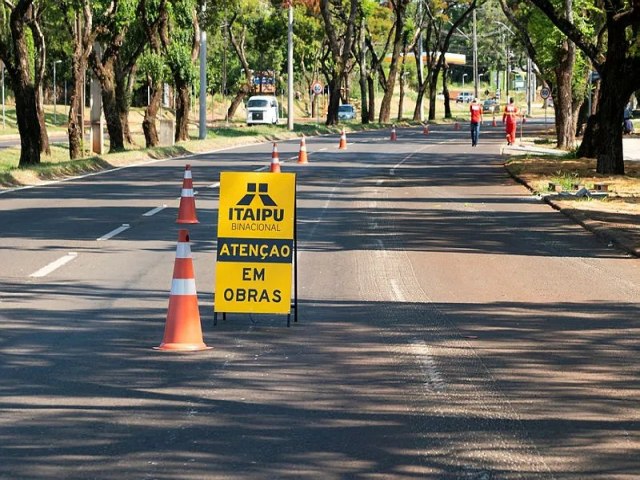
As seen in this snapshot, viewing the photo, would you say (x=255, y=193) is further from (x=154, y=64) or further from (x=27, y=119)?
(x=154, y=64)

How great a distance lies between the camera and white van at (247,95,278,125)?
86.5 meters

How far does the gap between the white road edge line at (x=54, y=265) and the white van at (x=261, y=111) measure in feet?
233

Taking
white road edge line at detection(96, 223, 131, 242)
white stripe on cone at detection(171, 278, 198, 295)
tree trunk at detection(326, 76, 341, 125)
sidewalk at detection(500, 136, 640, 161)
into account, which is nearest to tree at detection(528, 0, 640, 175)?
sidewalk at detection(500, 136, 640, 161)

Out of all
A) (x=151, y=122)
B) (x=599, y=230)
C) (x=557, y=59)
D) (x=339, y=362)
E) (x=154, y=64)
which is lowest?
(x=599, y=230)

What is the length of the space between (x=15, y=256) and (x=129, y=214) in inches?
230

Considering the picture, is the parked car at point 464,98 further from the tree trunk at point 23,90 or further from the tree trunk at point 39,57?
the tree trunk at point 23,90

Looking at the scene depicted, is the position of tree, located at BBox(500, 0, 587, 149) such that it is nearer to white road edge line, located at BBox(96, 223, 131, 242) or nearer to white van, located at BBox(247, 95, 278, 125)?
white road edge line, located at BBox(96, 223, 131, 242)

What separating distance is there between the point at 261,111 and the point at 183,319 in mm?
77479

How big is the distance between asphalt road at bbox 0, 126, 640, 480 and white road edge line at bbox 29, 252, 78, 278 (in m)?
0.06

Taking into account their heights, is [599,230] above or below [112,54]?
below

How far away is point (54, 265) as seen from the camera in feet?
48.3

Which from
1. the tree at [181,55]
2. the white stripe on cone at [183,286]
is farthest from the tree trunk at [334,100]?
the white stripe on cone at [183,286]

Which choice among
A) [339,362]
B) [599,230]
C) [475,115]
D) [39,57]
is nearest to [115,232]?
[599,230]

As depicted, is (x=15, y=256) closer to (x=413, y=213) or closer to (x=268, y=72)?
(x=413, y=213)
